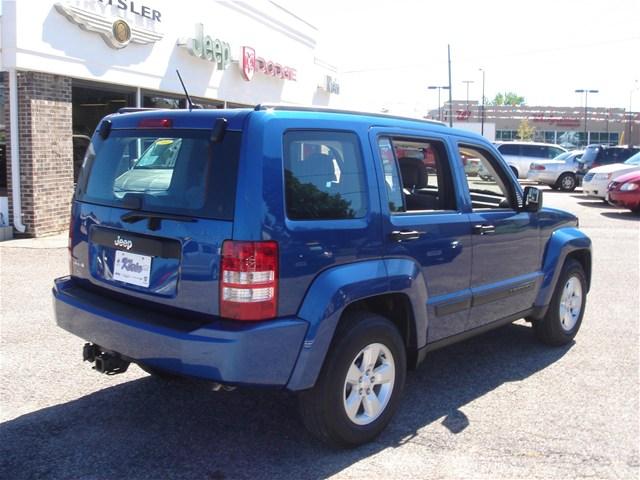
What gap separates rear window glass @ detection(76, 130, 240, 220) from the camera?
327 centimetres

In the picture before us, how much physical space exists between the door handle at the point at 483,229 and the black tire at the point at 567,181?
20.8m

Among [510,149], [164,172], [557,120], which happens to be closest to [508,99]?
[557,120]

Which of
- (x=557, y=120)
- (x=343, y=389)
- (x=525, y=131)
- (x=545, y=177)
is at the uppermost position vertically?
(x=557, y=120)

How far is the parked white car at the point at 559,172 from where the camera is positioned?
936 inches

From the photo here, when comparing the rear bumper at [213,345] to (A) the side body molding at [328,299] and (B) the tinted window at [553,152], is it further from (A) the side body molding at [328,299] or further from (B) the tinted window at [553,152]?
(B) the tinted window at [553,152]

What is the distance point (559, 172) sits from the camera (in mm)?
23922

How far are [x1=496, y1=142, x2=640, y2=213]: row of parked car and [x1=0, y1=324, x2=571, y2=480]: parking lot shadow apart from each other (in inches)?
491

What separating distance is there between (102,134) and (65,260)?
5336 millimetres

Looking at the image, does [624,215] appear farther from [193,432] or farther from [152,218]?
[152,218]

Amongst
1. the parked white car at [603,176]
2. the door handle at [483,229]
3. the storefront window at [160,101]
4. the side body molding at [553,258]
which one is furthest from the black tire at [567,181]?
the door handle at [483,229]

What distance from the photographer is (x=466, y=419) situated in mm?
4172

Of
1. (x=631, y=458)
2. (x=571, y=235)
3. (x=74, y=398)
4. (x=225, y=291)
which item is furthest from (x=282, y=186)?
(x=571, y=235)

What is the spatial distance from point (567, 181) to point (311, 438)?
2224cm

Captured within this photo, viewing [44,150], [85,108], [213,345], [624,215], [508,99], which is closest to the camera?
[213,345]
